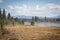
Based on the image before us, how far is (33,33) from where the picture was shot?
1742 millimetres

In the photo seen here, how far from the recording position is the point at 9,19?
176 centimetres

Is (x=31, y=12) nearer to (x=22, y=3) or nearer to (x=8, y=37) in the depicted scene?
(x=22, y=3)

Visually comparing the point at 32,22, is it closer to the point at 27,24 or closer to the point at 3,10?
the point at 27,24

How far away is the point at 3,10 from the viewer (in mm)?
1768

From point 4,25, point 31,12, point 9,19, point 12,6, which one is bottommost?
point 4,25

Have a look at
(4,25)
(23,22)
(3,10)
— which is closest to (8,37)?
(4,25)

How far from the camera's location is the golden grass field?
5.66 ft

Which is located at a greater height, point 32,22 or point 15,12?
point 15,12

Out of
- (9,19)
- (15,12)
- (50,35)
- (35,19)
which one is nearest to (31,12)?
(35,19)

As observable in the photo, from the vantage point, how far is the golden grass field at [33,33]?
1.73m

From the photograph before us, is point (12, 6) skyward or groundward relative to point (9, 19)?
skyward

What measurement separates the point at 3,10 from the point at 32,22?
0.57 meters

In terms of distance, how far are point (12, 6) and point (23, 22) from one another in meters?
0.35

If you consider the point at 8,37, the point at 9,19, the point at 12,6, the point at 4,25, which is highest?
the point at 12,6
